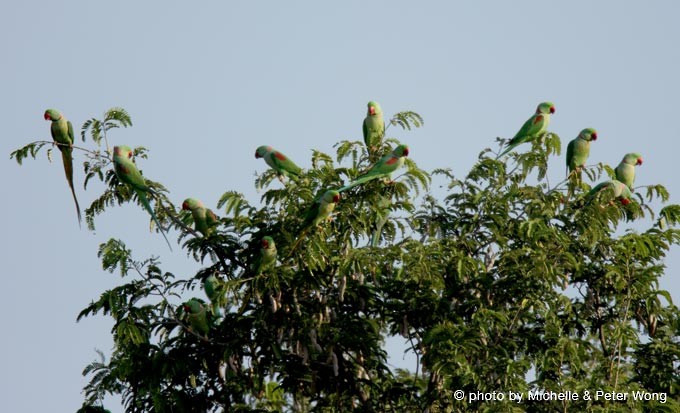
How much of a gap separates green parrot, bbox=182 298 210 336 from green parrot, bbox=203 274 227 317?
0.09 m

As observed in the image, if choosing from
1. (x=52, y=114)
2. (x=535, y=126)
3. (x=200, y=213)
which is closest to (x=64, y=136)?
(x=52, y=114)

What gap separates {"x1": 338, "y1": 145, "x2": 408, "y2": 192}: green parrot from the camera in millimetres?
8148

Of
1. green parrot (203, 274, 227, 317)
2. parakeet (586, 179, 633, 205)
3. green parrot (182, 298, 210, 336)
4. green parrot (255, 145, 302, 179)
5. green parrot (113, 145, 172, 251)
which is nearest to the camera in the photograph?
green parrot (203, 274, 227, 317)

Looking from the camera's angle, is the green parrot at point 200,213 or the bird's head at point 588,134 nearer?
the green parrot at point 200,213

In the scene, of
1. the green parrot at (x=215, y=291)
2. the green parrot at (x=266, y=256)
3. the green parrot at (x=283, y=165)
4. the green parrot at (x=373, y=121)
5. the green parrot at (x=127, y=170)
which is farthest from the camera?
the green parrot at (x=373, y=121)

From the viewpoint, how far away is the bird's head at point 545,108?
9809mm

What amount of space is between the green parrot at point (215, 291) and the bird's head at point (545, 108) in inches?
129

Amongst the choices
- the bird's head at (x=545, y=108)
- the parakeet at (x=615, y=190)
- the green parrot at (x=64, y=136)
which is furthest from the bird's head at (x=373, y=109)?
the green parrot at (x=64, y=136)

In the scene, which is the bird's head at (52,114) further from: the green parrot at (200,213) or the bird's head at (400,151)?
the bird's head at (400,151)

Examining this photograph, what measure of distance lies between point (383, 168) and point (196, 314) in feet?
5.46

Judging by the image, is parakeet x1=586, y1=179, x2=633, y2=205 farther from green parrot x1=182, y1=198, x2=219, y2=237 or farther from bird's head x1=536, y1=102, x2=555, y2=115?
green parrot x1=182, y1=198, x2=219, y2=237

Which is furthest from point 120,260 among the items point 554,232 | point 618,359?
point 618,359

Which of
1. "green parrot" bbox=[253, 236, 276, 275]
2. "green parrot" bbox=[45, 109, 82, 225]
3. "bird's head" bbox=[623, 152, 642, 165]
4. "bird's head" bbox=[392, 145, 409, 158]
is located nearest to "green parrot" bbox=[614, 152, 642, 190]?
"bird's head" bbox=[623, 152, 642, 165]

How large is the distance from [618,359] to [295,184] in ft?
8.35
